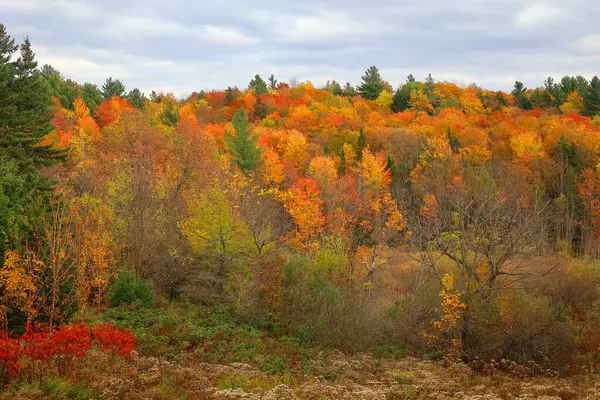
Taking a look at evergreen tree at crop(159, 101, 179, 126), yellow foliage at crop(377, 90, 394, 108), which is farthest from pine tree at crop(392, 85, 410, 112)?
evergreen tree at crop(159, 101, 179, 126)

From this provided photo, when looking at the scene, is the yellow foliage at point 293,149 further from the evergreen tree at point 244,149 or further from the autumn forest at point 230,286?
the autumn forest at point 230,286

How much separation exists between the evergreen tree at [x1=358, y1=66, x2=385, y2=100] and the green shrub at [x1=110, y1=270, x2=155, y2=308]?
75.1m

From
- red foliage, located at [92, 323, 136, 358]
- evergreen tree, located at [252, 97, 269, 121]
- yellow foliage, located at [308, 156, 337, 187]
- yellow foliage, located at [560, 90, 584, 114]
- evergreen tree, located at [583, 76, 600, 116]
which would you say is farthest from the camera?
evergreen tree, located at [252, 97, 269, 121]

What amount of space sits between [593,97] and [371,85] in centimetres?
3535

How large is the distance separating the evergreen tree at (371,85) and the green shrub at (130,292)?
246ft

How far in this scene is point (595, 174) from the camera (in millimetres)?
51375

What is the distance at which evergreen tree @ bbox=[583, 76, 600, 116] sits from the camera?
68375mm

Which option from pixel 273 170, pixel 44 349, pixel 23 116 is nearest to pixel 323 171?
pixel 273 170

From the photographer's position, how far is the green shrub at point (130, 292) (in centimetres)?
2117

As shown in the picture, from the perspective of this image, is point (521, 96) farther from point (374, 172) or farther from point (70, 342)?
point (70, 342)

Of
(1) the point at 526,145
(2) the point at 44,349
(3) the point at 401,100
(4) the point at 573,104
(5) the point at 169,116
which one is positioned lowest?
(2) the point at 44,349

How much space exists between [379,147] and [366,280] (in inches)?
1470

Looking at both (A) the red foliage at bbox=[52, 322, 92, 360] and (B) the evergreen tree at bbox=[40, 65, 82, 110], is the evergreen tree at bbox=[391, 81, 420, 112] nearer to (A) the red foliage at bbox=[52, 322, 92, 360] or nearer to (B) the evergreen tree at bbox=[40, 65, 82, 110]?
(B) the evergreen tree at bbox=[40, 65, 82, 110]

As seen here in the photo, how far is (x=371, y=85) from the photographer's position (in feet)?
299
